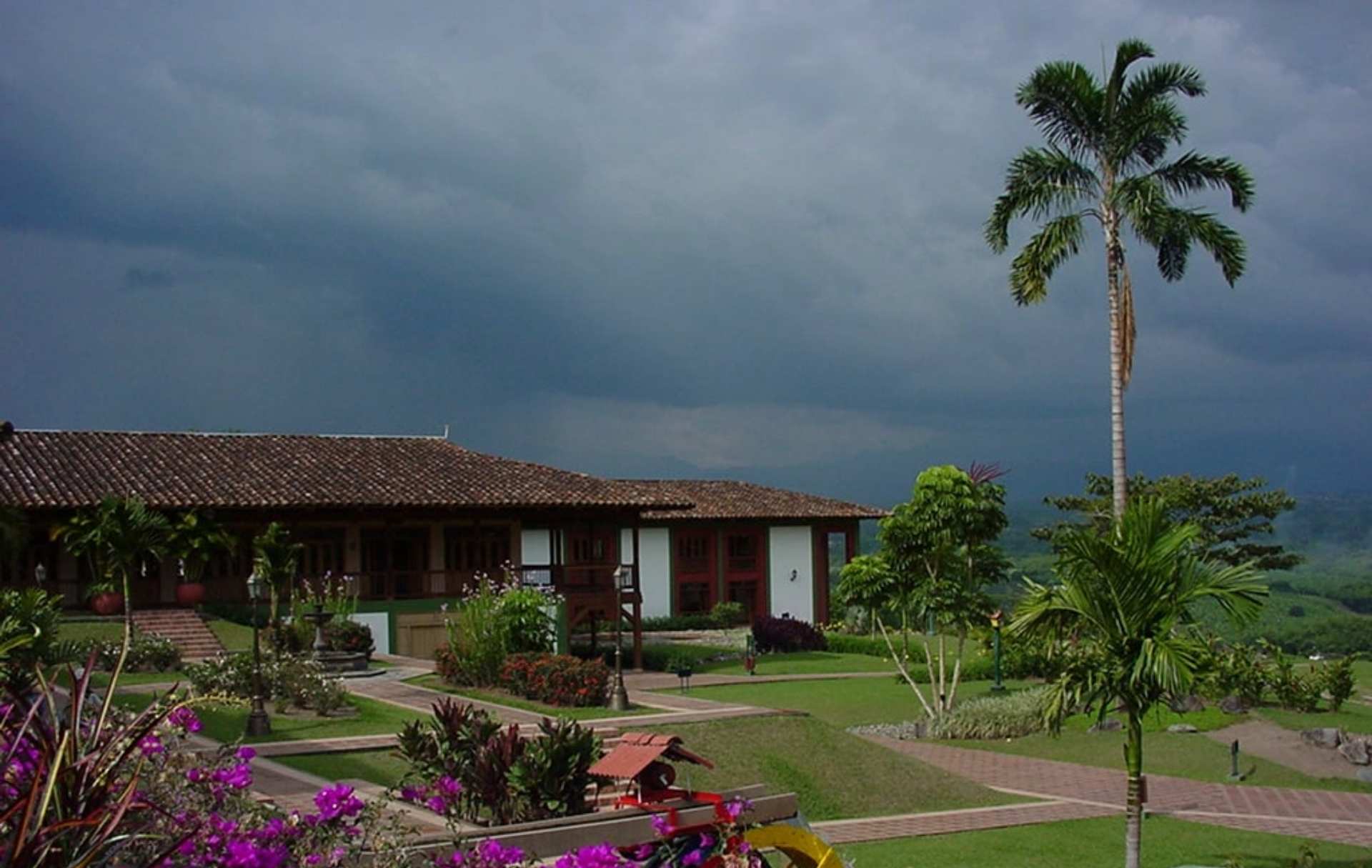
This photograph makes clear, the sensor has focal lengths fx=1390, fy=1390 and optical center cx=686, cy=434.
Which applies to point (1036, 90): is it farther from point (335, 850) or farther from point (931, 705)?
point (335, 850)

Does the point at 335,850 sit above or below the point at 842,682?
above

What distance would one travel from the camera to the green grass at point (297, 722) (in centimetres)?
1734

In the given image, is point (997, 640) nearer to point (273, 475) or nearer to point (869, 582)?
point (869, 582)

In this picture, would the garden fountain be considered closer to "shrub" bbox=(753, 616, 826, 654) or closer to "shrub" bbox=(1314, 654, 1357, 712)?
"shrub" bbox=(753, 616, 826, 654)

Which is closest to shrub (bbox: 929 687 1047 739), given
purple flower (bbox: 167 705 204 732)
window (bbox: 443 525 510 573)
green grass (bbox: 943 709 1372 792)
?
green grass (bbox: 943 709 1372 792)

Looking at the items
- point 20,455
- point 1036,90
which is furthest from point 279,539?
point 1036,90

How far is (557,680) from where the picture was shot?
22156mm

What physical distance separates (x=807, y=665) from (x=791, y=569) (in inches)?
561

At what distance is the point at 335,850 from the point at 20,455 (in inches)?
1189

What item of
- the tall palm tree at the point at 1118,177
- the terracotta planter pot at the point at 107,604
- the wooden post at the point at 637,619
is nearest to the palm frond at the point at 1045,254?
the tall palm tree at the point at 1118,177

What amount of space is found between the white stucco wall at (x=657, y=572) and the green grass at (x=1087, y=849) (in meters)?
33.0

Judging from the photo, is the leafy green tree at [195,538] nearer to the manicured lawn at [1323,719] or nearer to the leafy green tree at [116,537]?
the leafy green tree at [116,537]

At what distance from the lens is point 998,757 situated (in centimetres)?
2117

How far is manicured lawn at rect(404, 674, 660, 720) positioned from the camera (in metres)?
20.9
